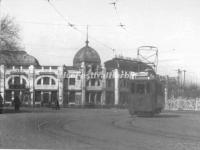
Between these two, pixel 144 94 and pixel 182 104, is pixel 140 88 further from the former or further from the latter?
pixel 182 104

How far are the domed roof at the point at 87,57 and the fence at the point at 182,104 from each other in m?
17.5

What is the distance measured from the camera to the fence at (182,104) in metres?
48.3

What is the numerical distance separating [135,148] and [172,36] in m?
2.66

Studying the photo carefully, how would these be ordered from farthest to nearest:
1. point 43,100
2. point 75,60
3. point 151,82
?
point 75,60 < point 43,100 < point 151,82

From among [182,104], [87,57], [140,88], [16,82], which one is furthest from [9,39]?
[87,57]

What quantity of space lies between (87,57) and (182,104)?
63.8 feet

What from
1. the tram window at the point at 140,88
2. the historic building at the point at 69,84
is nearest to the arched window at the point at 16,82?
the historic building at the point at 69,84

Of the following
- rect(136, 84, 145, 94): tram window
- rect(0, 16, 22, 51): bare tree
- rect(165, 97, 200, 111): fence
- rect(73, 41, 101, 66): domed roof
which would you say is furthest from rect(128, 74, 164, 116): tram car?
rect(73, 41, 101, 66): domed roof

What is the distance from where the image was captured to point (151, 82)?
83.5 ft

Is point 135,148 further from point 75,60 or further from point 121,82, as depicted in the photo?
point 75,60

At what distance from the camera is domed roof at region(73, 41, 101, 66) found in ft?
211

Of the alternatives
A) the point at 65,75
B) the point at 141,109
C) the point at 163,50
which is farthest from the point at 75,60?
the point at 163,50

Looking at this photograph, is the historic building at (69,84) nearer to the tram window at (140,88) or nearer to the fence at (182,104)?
the fence at (182,104)

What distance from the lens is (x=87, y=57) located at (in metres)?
64.6
